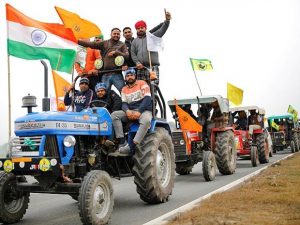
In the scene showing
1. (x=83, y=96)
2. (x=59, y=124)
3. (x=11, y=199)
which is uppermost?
(x=83, y=96)

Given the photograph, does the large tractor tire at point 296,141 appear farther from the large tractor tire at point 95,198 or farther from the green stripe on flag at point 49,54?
the large tractor tire at point 95,198

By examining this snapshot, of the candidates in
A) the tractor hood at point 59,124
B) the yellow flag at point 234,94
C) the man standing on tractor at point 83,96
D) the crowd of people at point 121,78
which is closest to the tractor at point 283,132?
the yellow flag at point 234,94

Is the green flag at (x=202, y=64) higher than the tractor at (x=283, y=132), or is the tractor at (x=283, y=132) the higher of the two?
the green flag at (x=202, y=64)

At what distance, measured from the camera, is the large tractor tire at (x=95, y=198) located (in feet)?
18.9

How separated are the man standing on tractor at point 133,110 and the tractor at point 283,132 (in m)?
19.8

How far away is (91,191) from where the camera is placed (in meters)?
5.86

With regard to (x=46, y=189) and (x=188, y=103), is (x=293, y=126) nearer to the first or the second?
(x=188, y=103)

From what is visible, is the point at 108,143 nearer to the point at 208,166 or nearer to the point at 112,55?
the point at 112,55

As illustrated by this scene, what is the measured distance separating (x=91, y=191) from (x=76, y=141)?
3.96ft

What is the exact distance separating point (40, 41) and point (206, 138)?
6944mm

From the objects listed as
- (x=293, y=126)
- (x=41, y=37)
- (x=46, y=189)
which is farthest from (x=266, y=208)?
(x=293, y=126)

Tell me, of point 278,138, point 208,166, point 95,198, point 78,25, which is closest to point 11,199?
point 95,198

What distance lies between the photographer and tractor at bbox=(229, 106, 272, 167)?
55.6 feet

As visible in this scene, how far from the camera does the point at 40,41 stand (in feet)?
28.2
